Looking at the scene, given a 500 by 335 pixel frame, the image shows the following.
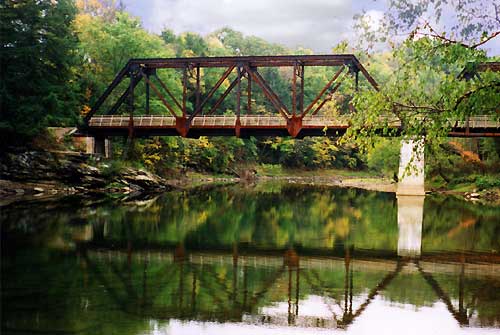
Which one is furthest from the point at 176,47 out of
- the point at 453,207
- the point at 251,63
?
the point at 453,207

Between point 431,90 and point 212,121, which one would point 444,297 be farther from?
point 212,121

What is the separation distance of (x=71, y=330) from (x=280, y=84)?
4060 inches

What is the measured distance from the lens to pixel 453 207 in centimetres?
3712

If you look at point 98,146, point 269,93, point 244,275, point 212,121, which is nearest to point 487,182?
point 269,93

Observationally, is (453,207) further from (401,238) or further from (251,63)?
(251,63)

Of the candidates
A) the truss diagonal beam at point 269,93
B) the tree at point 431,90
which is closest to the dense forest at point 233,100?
the tree at point 431,90

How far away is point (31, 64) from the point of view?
4122cm

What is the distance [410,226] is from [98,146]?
32259mm

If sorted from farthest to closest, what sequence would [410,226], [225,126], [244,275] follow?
[225,126], [410,226], [244,275]

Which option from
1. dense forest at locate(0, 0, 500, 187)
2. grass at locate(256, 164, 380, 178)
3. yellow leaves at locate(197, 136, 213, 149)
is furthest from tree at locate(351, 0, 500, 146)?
grass at locate(256, 164, 380, 178)

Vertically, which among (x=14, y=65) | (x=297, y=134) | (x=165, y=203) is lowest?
(x=165, y=203)

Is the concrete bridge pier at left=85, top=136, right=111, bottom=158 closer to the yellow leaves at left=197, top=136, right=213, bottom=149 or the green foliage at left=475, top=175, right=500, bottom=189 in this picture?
the yellow leaves at left=197, top=136, right=213, bottom=149

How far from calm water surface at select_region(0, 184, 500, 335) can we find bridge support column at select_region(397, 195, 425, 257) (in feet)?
0.41

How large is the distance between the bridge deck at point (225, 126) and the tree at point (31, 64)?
793 cm
